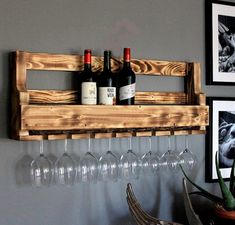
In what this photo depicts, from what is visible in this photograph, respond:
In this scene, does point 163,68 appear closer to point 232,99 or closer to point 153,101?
point 153,101

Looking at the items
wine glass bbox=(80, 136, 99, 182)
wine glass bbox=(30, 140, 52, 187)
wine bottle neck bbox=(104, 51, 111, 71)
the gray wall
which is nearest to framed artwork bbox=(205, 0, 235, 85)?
the gray wall

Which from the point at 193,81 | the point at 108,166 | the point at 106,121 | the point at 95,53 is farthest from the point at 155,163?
the point at 95,53

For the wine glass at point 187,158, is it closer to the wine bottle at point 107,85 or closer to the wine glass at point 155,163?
the wine glass at point 155,163

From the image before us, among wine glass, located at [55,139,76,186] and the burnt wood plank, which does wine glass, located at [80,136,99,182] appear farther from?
the burnt wood plank

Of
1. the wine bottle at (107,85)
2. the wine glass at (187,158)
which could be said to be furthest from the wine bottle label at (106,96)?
the wine glass at (187,158)

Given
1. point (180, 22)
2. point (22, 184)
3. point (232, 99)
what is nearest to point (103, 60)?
point (180, 22)

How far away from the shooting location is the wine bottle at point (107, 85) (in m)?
1.74

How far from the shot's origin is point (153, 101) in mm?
1967

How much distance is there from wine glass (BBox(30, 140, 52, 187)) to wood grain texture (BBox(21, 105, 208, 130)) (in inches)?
6.5

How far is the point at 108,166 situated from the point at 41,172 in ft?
0.96

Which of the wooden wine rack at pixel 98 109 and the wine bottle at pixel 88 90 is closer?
the wooden wine rack at pixel 98 109

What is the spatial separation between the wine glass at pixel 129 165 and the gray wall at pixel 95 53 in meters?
0.07

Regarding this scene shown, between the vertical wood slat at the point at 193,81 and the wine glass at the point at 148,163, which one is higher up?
the vertical wood slat at the point at 193,81

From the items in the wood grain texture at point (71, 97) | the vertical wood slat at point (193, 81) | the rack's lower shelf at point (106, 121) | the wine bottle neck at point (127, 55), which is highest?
the wine bottle neck at point (127, 55)
